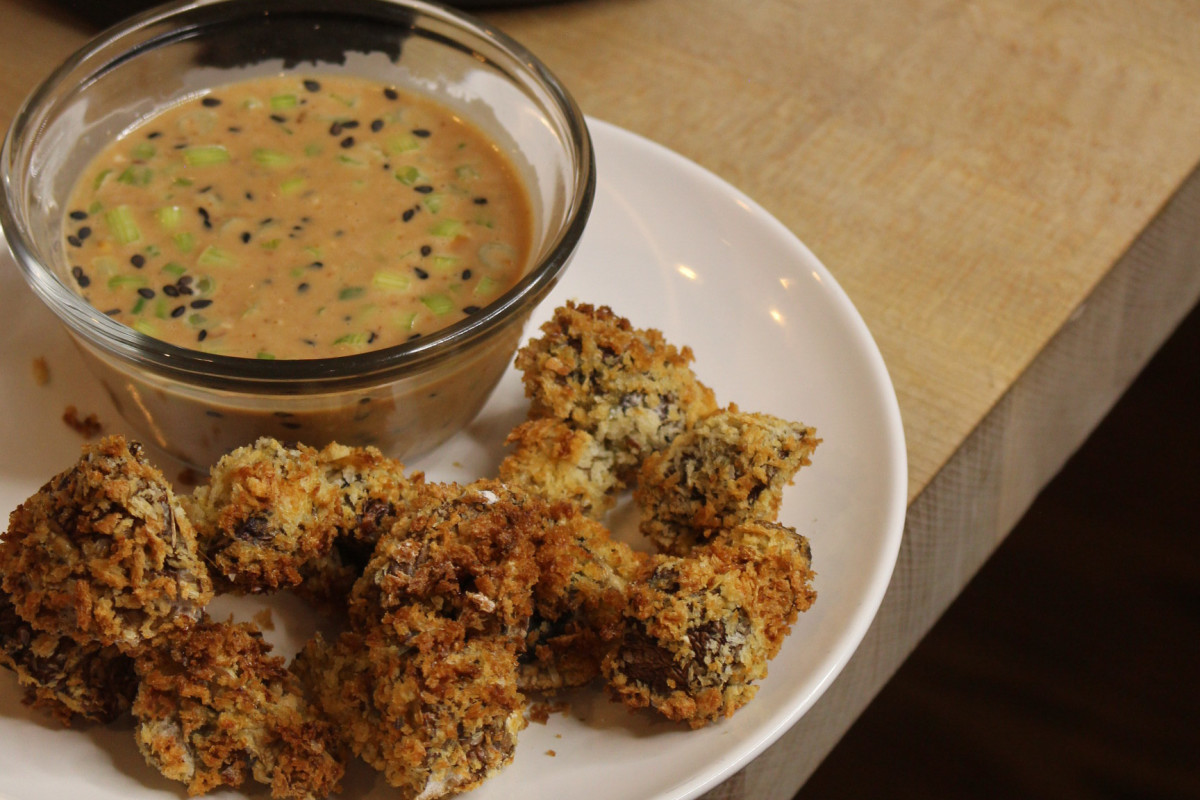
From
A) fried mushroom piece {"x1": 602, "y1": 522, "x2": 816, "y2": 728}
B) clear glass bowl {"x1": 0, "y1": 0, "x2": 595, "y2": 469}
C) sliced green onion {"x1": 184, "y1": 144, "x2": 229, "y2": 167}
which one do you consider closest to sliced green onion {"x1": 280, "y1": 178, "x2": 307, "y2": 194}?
sliced green onion {"x1": 184, "y1": 144, "x2": 229, "y2": 167}

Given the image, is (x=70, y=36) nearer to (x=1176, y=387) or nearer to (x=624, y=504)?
(x=624, y=504)

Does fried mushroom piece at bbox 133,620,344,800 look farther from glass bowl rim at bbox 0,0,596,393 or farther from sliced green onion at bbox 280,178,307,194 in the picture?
sliced green onion at bbox 280,178,307,194

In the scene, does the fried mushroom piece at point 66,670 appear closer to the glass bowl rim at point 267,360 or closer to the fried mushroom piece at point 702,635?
the glass bowl rim at point 267,360

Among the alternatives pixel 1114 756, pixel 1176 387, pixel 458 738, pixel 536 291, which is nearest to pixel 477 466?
pixel 536 291

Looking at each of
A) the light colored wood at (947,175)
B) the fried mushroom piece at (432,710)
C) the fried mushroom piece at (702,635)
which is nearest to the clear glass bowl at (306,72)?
the fried mushroom piece at (432,710)

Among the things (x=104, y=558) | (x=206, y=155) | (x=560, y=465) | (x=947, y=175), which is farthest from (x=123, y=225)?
(x=947, y=175)

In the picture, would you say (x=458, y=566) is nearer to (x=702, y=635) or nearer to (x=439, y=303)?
(x=702, y=635)
